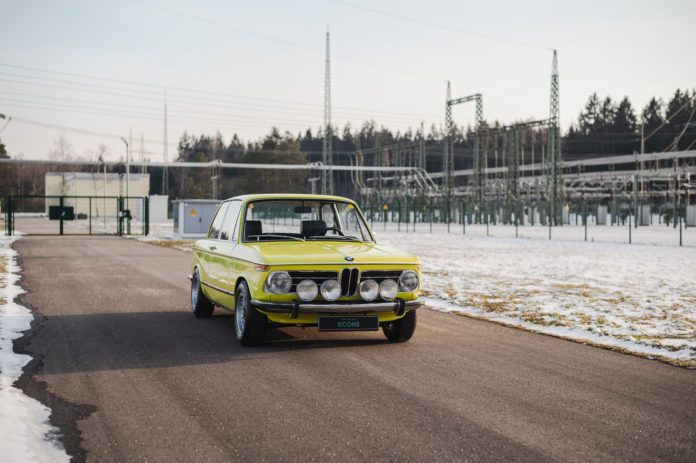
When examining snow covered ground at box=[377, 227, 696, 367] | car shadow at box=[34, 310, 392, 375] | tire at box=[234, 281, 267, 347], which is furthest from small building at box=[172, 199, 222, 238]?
tire at box=[234, 281, 267, 347]

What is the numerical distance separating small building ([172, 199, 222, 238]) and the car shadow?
2851cm

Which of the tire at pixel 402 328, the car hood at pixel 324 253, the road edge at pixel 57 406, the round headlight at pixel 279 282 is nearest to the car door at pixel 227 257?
the car hood at pixel 324 253

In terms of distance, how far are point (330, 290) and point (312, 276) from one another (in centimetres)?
24

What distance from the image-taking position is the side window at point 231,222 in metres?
9.54

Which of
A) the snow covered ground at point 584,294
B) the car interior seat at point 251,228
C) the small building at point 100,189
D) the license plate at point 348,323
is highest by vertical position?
the small building at point 100,189

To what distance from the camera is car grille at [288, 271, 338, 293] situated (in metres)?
7.98

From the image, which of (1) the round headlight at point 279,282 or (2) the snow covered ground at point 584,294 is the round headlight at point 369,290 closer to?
(1) the round headlight at point 279,282

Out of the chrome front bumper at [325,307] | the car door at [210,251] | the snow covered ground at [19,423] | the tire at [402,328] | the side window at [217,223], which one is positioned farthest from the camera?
the side window at [217,223]

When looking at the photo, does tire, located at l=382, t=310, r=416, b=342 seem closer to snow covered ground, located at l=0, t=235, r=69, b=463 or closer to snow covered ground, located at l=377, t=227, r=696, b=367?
snow covered ground, located at l=377, t=227, r=696, b=367

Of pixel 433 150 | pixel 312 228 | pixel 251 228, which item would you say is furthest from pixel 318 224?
pixel 433 150

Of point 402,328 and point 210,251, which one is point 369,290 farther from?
point 210,251

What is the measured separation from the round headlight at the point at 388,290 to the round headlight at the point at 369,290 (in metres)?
0.07

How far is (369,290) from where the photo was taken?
817cm

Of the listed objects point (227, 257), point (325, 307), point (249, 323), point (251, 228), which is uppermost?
point (251, 228)
